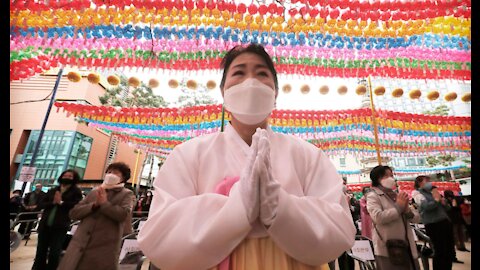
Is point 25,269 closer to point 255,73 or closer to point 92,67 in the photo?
point 92,67

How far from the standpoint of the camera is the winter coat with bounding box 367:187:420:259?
2889 millimetres

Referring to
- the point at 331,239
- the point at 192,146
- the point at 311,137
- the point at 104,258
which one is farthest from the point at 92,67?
the point at 311,137

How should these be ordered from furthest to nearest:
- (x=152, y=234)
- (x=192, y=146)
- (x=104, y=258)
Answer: (x=104, y=258)
(x=192, y=146)
(x=152, y=234)

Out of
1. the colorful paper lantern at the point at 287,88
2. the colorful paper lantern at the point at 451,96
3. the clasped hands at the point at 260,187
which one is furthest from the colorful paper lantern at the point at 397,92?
the clasped hands at the point at 260,187

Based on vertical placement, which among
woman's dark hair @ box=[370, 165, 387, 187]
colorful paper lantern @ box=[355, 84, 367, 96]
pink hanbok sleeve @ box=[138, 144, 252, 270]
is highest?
colorful paper lantern @ box=[355, 84, 367, 96]

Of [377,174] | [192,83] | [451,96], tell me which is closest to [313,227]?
[377,174]

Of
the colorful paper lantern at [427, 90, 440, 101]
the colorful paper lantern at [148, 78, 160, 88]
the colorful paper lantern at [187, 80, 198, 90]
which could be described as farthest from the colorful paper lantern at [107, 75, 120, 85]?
the colorful paper lantern at [427, 90, 440, 101]

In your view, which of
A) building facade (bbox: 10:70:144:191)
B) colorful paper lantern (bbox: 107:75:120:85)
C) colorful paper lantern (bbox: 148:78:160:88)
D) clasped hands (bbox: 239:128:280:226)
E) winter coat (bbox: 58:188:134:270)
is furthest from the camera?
building facade (bbox: 10:70:144:191)

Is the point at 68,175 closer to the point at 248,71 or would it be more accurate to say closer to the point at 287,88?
the point at 248,71

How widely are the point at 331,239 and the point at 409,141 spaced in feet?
36.6

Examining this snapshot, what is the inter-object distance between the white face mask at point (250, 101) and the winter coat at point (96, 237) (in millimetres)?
2324

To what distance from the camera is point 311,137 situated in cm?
881

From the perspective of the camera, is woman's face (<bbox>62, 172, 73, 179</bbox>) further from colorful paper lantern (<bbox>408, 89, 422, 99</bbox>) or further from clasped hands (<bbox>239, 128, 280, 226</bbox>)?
colorful paper lantern (<bbox>408, 89, 422, 99</bbox>)

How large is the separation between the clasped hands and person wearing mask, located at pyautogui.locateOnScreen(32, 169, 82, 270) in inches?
153
